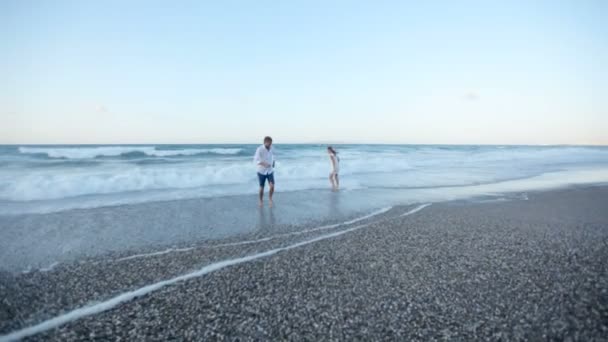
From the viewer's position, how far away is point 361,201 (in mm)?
10867

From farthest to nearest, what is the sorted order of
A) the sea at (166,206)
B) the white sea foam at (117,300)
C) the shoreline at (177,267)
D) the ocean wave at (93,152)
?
the ocean wave at (93,152)
the sea at (166,206)
the shoreline at (177,267)
the white sea foam at (117,300)

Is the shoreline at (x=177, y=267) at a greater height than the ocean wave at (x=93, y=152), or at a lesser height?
lesser

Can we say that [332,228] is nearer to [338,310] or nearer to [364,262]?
[364,262]

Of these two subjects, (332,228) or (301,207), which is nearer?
(332,228)

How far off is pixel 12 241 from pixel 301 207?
7.45m

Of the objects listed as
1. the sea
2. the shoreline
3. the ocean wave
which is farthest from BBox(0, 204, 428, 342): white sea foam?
the ocean wave

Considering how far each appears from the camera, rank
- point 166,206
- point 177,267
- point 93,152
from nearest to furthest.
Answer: point 177,267 → point 166,206 → point 93,152

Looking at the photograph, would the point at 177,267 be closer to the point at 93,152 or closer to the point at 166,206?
the point at 166,206

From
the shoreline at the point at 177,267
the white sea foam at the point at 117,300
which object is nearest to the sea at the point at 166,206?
the shoreline at the point at 177,267

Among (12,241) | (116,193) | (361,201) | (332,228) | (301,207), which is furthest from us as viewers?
(116,193)

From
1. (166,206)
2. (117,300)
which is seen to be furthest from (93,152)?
(117,300)

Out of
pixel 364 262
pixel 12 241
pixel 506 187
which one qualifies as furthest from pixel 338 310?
pixel 506 187

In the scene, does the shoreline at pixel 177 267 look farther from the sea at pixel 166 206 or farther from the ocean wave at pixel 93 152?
the ocean wave at pixel 93 152

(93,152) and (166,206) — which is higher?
(93,152)
